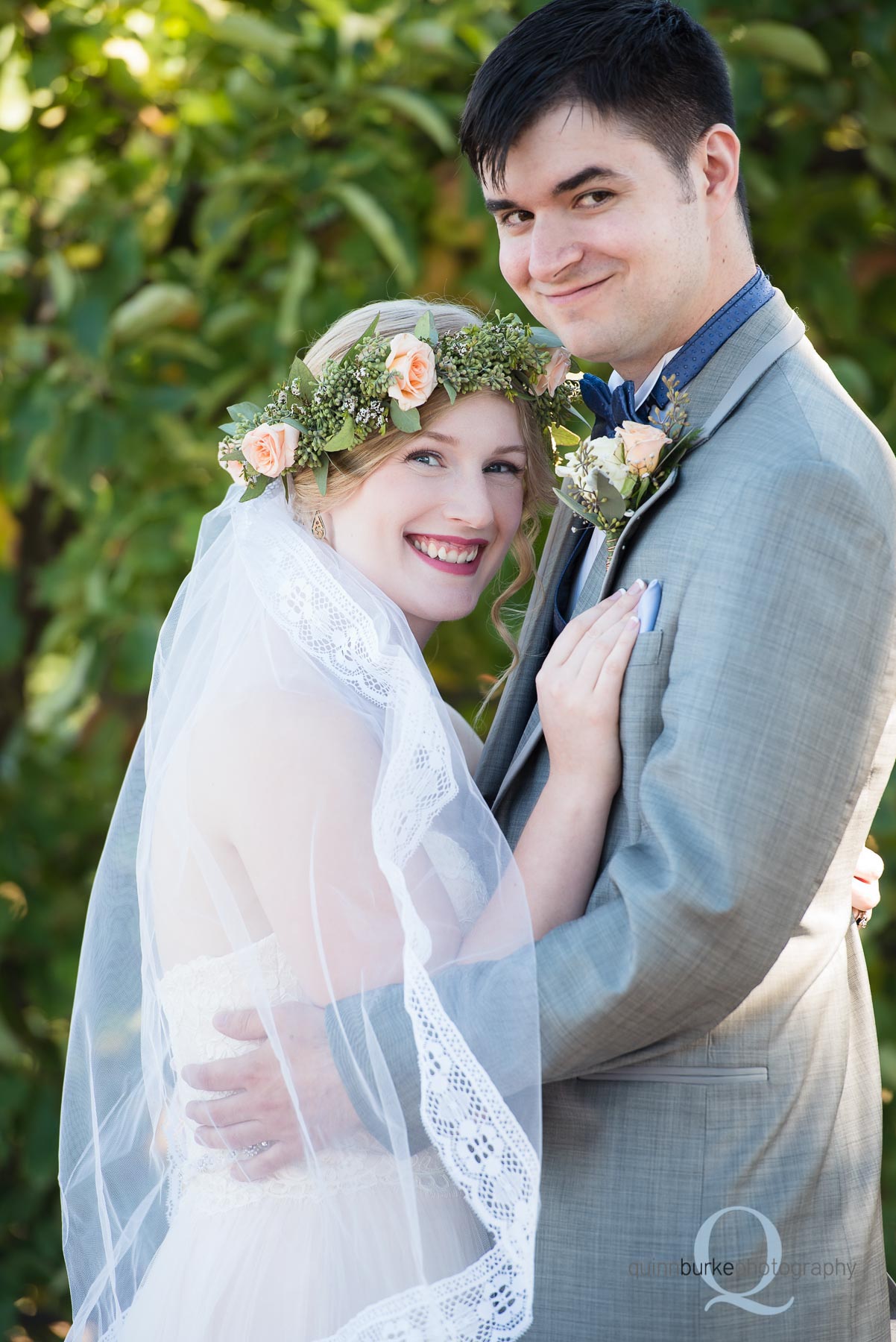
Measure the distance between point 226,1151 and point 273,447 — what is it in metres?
1.10

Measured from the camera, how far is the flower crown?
2092mm

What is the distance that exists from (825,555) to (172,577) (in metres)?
2.15

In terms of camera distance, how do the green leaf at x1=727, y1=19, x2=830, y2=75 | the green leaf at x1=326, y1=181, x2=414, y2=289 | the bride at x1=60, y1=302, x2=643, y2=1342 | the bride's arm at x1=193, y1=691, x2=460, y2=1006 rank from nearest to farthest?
the bride at x1=60, y1=302, x2=643, y2=1342
the bride's arm at x1=193, y1=691, x2=460, y2=1006
the green leaf at x1=727, y1=19, x2=830, y2=75
the green leaf at x1=326, y1=181, x2=414, y2=289

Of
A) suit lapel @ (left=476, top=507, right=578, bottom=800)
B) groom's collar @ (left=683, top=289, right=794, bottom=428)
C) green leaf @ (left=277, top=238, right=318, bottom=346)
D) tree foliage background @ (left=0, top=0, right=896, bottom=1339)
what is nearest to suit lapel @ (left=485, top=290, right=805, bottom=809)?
groom's collar @ (left=683, top=289, right=794, bottom=428)

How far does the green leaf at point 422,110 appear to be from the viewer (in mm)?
3059

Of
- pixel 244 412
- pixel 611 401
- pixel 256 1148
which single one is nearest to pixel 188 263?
pixel 244 412

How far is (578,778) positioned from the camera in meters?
1.70

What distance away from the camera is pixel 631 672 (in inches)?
65.9

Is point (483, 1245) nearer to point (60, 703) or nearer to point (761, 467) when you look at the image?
point (761, 467)

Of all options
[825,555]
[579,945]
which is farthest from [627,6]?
[579,945]

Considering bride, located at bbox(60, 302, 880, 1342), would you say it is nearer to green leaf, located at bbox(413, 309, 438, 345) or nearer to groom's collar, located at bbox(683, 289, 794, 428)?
green leaf, located at bbox(413, 309, 438, 345)

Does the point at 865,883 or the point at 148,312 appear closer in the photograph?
A: the point at 865,883

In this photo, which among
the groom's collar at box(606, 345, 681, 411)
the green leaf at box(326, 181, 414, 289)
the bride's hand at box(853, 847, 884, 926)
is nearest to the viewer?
the groom's collar at box(606, 345, 681, 411)

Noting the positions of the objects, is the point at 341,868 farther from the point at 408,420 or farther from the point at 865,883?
the point at 865,883
